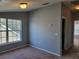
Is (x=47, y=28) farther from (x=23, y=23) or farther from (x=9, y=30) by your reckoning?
(x=9, y=30)

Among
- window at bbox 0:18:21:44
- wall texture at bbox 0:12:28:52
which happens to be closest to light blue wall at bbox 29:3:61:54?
wall texture at bbox 0:12:28:52

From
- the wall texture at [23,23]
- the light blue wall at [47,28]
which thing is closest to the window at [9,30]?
the wall texture at [23,23]

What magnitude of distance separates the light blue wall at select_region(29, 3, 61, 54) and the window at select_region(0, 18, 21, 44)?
2.92ft

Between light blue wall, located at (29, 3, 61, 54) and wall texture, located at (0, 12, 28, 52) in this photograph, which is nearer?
light blue wall, located at (29, 3, 61, 54)

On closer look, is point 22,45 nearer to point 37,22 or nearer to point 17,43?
point 17,43

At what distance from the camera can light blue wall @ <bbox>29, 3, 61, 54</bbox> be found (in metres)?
5.27

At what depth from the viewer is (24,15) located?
6992mm

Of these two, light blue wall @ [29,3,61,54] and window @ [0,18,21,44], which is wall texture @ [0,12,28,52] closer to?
window @ [0,18,21,44]

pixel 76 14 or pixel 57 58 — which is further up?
pixel 76 14

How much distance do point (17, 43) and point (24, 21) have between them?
150cm

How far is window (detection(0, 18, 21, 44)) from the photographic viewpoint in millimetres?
5801

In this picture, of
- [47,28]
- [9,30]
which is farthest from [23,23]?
[47,28]

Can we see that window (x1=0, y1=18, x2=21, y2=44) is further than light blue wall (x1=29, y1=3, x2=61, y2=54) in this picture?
Yes

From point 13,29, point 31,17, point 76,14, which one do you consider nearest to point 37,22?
point 31,17
